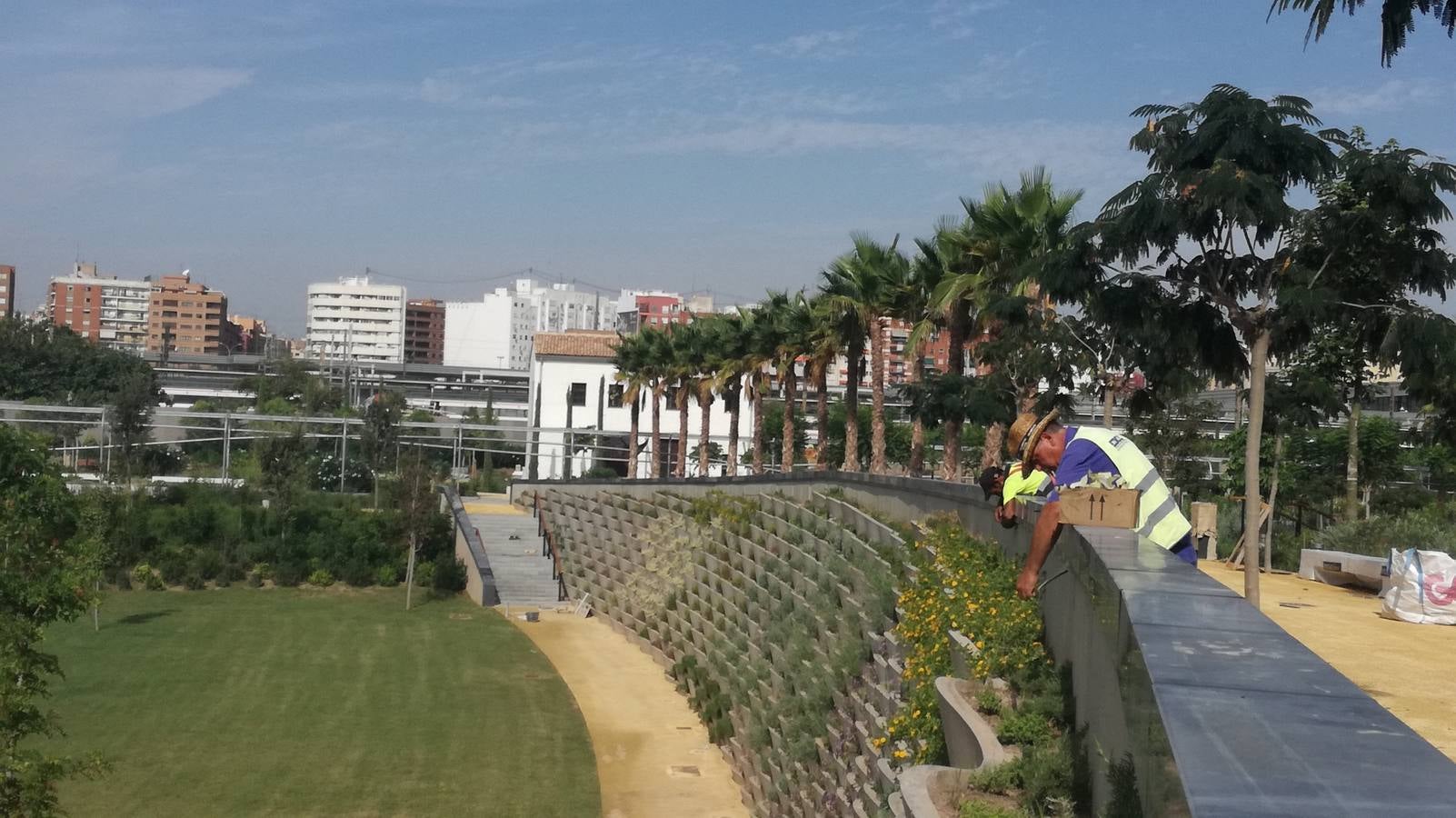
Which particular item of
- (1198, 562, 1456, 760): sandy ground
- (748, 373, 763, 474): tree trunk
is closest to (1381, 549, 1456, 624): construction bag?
(1198, 562, 1456, 760): sandy ground

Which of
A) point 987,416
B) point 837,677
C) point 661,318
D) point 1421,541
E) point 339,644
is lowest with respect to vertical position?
point 339,644

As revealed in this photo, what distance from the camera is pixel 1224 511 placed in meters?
29.0

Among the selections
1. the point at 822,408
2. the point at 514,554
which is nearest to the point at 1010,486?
the point at 822,408

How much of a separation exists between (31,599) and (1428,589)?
15.8 meters

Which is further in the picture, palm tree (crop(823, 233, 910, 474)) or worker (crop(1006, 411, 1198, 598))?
palm tree (crop(823, 233, 910, 474))

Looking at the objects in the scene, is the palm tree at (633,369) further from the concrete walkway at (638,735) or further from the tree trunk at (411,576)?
the concrete walkway at (638,735)

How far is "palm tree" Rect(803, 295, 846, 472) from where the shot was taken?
32250 millimetres

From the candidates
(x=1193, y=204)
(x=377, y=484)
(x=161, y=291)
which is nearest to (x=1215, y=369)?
(x=1193, y=204)

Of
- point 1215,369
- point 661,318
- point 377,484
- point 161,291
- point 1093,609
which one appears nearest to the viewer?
point 1093,609

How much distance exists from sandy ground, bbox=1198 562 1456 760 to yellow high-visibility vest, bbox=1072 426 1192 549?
1.47 m

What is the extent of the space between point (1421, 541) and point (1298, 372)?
4.12 meters

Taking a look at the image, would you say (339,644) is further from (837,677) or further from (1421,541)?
(1421,541)

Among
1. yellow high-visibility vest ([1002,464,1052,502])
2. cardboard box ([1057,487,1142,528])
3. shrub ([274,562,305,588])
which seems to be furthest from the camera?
shrub ([274,562,305,588])

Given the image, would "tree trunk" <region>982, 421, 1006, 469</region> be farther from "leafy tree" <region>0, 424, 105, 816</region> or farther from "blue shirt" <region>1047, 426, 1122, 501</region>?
"blue shirt" <region>1047, 426, 1122, 501</region>
